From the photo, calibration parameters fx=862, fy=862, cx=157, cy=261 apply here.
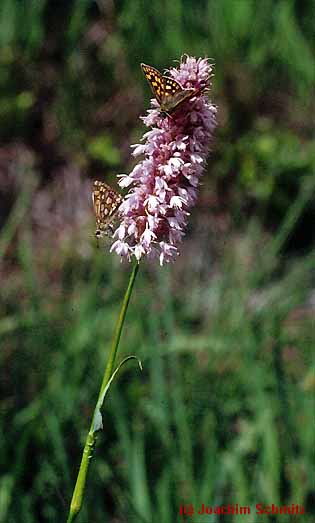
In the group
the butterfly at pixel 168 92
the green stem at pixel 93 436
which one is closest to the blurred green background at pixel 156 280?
the green stem at pixel 93 436

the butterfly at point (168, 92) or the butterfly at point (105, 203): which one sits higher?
the butterfly at point (168, 92)

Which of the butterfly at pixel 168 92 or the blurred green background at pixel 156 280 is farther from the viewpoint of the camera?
the blurred green background at pixel 156 280

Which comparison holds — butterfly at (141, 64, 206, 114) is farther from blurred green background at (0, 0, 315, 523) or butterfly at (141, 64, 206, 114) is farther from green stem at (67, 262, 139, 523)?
blurred green background at (0, 0, 315, 523)

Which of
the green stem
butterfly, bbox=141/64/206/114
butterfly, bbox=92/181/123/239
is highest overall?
butterfly, bbox=141/64/206/114

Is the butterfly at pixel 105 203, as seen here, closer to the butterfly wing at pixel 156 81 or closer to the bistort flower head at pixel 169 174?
the bistort flower head at pixel 169 174

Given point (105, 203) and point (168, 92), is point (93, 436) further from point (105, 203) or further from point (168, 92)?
point (168, 92)

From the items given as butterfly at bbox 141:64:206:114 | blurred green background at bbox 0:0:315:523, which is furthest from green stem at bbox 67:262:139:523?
blurred green background at bbox 0:0:315:523

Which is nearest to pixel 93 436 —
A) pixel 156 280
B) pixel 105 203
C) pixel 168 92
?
pixel 105 203
